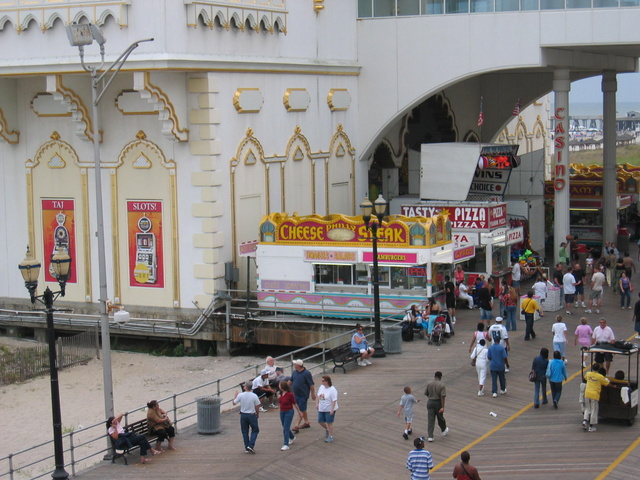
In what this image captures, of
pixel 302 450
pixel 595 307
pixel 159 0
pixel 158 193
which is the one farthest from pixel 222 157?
pixel 302 450

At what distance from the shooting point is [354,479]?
18875 mm

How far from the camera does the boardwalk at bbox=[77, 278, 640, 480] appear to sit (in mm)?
19188

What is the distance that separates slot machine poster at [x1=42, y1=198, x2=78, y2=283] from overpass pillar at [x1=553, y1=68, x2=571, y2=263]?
15782 millimetres

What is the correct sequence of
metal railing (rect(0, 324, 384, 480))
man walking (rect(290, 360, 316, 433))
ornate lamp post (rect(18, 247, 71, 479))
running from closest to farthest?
1. ornate lamp post (rect(18, 247, 71, 479))
2. man walking (rect(290, 360, 316, 433))
3. metal railing (rect(0, 324, 384, 480))

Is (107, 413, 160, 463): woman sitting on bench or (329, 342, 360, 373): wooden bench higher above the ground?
(329, 342, 360, 373): wooden bench

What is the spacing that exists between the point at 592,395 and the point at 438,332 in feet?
25.9

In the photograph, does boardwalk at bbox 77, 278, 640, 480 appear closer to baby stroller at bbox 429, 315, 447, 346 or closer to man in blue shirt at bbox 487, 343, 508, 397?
man in blue shirt at bbox 487, 343, 508, 397

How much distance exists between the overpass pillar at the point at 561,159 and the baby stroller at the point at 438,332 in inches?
426

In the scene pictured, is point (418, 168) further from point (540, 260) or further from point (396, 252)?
point (396, 252)

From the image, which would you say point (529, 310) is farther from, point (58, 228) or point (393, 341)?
point (58, 228)

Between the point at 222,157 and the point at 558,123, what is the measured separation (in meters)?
12.4

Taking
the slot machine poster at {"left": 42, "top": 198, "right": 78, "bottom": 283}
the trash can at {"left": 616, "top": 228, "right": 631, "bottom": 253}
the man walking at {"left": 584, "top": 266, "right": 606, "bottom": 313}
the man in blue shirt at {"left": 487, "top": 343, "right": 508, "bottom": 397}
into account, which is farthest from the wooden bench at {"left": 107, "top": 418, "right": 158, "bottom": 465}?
the trash can at {"left": 616, "top": 228, "right": 631, "bottom": 253}

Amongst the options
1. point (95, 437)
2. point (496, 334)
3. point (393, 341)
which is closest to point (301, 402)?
point (496, 334)

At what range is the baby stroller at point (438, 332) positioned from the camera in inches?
1114
